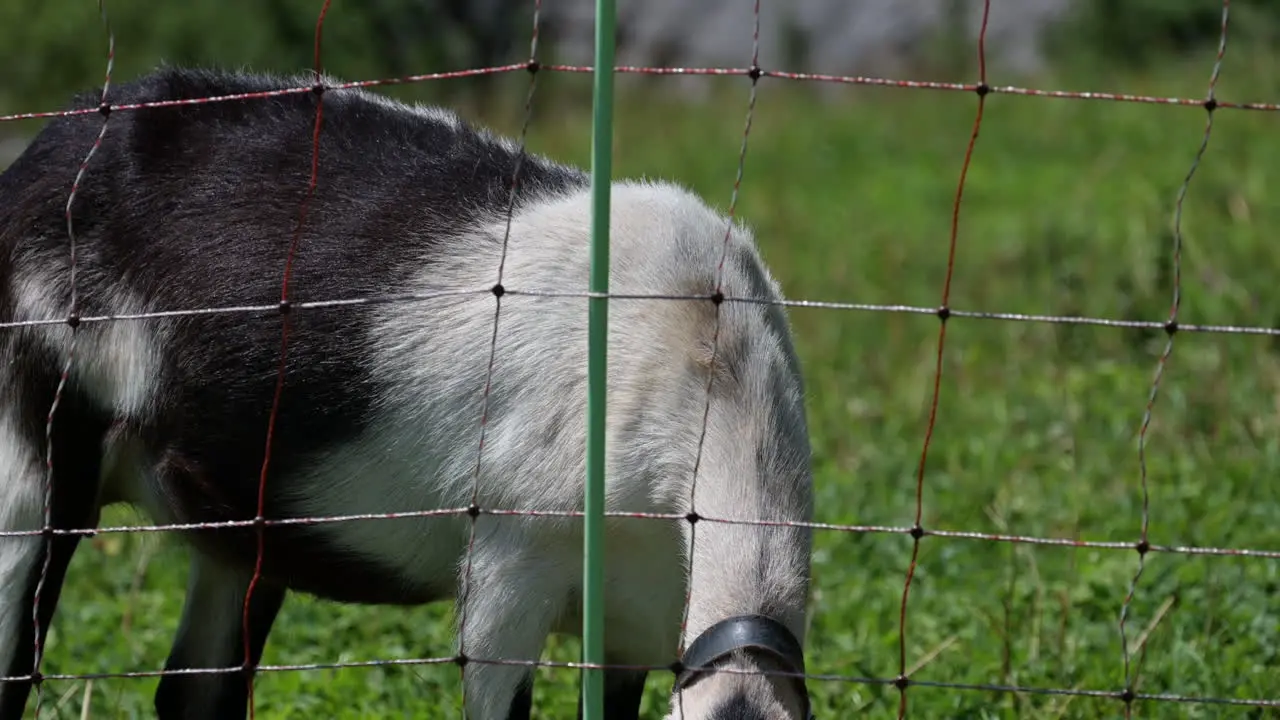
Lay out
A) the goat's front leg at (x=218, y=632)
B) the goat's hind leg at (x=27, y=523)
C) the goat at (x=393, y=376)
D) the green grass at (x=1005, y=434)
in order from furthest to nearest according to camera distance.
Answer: the green grass at (x=1005, y=434)
the goat's front leg at (x=218, y=632)
the goat's hind leg at (x=27, y=523)
the goat at (x=393, y=376)

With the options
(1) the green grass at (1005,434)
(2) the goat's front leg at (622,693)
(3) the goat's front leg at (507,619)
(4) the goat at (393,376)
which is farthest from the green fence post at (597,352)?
(1) the green grass at (1005,434)

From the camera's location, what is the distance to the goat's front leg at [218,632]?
4223 millimetres

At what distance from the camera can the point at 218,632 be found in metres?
4.25

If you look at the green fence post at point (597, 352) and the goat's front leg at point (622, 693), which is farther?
the goat's front leg at point (622, 693)

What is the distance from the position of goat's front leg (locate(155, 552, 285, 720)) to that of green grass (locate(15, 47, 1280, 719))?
22 cm

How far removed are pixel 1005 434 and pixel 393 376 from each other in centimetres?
316

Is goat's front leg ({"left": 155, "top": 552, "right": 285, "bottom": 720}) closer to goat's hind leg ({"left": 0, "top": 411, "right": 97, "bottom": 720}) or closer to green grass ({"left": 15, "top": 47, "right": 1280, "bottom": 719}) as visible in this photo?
green grass ({"left": 15, "top": 47, "right": 1280, "bottom": 719})

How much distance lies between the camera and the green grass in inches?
174

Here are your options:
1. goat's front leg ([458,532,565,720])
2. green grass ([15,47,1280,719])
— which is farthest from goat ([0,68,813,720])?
green grass ([15,47,1280,719])

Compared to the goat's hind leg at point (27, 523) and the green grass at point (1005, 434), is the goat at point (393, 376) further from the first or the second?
the green grass at point (1005, 434)

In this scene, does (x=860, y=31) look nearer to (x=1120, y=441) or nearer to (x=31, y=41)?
(x=31, y=41)

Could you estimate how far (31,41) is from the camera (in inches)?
492

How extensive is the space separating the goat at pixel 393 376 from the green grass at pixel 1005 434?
0.80 meters

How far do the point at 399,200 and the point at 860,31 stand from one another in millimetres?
10012
